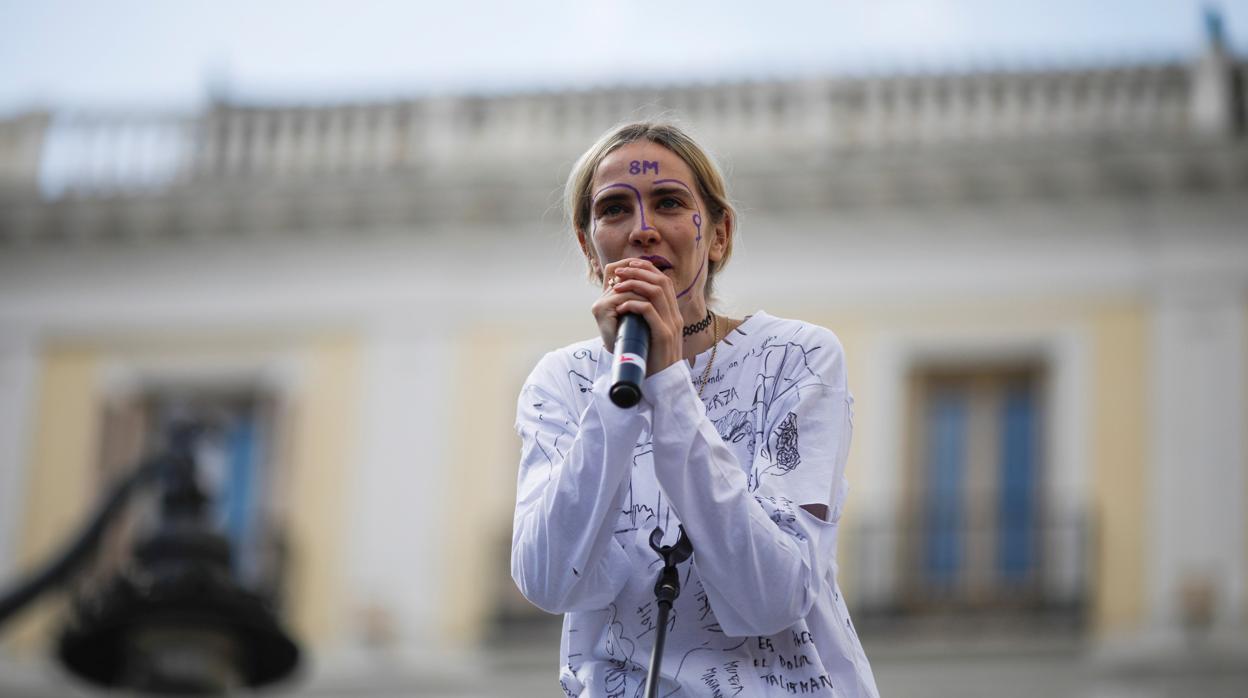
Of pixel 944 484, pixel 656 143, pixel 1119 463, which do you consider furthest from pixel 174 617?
pixel 1119 463

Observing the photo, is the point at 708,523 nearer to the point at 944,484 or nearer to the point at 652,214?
the point at 652,214

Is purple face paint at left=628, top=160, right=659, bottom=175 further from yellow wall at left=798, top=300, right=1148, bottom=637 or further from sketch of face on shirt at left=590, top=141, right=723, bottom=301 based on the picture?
yellow wall at left=798, top=300, right=1148, bottom=637

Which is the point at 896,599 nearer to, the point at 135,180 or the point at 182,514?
the point at 135,180

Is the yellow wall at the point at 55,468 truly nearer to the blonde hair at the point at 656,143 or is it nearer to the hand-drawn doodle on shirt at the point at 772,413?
the blonde hair at the point at 656,143

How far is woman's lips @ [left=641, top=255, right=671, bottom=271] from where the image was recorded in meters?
3.55

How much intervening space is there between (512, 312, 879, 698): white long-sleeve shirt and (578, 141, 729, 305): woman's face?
160 mm

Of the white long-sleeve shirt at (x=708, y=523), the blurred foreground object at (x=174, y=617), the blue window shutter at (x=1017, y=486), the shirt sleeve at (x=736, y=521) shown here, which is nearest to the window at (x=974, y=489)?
the blue window shutter at (x=1017, y=486)

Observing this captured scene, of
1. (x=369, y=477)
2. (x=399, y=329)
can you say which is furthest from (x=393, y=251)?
(x=369, y=477)

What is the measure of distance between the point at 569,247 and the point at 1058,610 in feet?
44.1

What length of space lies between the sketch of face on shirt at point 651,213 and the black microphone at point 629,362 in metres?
0.25

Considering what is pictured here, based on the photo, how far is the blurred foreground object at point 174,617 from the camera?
6.63m

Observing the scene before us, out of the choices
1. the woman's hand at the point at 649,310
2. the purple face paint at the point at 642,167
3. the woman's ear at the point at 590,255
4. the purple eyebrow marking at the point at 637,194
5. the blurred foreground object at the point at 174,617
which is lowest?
the blurred foreground object at the point at 174,617

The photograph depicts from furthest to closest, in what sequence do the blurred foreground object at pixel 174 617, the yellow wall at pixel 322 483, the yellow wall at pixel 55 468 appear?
the yellow wall at pixel 55 468, the yellow wall at pixel 322 483, the blurred foreground object at pixel 174 617

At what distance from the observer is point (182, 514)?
6.97 meters
